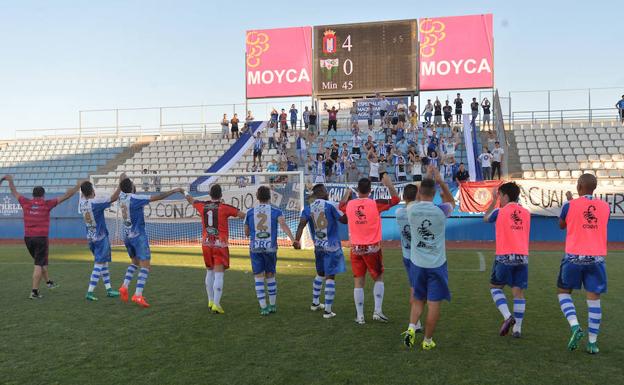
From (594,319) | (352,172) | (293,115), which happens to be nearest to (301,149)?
(352,172)

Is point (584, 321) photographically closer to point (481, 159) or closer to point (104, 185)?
point (481, 159)

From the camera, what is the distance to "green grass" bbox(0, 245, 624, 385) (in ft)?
17.4

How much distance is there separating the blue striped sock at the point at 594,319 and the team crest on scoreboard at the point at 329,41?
25.0 metres

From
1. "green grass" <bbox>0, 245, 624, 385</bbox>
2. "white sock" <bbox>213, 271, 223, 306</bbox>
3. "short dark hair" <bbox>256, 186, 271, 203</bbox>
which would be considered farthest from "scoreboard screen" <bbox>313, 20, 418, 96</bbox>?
→ "white sock" <bbox>213, 271, 223, 306</bbox>

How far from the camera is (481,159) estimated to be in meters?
22.7

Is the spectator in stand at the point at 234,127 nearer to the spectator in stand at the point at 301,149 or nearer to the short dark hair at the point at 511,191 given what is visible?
the spectator in stand at the point at 301,149

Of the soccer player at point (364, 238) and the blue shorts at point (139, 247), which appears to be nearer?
the soccer player at point (364, 238)

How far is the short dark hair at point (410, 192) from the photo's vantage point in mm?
6977

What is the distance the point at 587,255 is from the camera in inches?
244

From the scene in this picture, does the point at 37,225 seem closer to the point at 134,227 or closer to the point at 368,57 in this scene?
the point at 134,227

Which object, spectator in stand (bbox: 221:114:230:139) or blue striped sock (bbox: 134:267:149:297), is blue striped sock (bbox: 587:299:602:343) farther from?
spectator in stand (bbox: 221:114:230:139)

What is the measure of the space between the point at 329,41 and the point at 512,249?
24654 millimetres

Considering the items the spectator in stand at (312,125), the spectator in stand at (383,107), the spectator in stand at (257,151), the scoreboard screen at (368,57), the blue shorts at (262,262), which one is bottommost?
the blue shorts at (262,262)

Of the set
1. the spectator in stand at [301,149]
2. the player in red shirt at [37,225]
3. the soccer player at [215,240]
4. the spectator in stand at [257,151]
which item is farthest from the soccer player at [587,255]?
the spectator in stand at [257,151]
